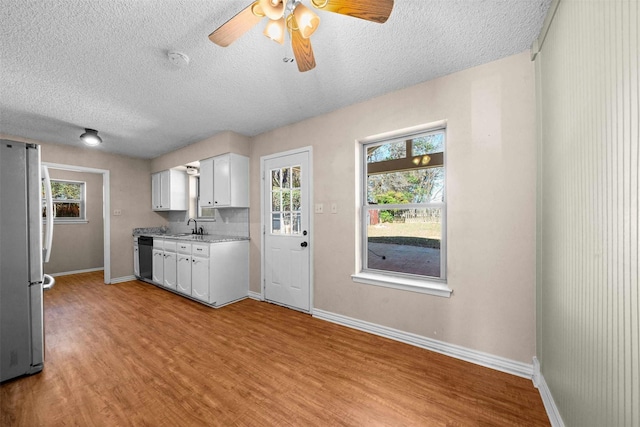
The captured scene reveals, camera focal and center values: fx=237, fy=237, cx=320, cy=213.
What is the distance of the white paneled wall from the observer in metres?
0.80

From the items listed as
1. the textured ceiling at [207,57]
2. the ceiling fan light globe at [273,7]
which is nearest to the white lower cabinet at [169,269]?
the textured ceiling at [207,57]

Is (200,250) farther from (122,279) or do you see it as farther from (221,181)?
(122,279)

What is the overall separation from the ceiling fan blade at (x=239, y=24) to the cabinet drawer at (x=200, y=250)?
258 cm

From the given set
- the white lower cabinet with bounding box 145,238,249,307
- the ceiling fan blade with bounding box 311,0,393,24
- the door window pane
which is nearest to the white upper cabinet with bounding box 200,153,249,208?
the door window pane

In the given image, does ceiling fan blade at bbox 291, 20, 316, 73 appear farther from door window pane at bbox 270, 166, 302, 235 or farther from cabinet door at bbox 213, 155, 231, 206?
cabinet door at bbox 213, 155, 231, 206

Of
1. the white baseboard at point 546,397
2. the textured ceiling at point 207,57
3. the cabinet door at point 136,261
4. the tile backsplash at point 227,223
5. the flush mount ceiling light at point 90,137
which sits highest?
the textured ceiling at point 207,57

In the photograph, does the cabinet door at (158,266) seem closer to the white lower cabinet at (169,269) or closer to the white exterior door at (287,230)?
the white lower cabinet at (169,269)

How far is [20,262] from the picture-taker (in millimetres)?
1831

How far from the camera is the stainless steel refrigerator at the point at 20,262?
5.81ft

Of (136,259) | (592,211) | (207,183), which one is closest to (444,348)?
(592,211)

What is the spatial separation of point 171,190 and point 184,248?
165 centimetres

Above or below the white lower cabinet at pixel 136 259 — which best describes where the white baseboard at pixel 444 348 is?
below

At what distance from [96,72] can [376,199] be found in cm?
284

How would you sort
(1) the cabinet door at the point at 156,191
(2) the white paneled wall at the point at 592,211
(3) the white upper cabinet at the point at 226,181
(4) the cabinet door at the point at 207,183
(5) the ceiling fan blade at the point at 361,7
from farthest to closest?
1. (1) the cabinet door at the point at 156,191
2. (4) the cabinet door at the point at 207,183
3. (3) the white upper cabinet at the point at 226,181
4. (5) the ceiling fan blade at the point at 361,7
5. (2) the white paneled wall at the point at 592,211
